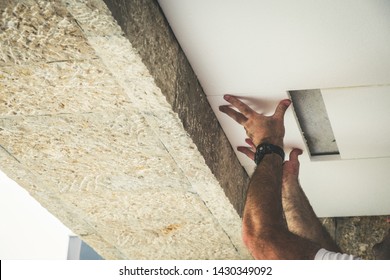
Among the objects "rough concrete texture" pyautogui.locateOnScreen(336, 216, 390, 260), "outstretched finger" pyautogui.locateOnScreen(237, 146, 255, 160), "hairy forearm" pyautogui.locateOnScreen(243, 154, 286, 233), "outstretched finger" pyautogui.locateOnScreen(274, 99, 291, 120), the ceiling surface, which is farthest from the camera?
"rough concrete texture" pyautogui.locateOnScreen(336, 216, 390, 260)

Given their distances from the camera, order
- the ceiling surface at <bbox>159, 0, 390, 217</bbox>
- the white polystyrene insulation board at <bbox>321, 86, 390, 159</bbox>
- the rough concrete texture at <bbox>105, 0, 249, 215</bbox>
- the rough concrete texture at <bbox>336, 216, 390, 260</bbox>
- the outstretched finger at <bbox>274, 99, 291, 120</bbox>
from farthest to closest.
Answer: the rough concrete texture at <bbox>336, 216, 390, 260</bbox>, the outstretched finger at <bbox>274, 99, 291, 120</bbox>, the white polystyrene insulation board at <bbox>321, 86, 390, 159</bbox>, the ceiling surface at <bbox>159, 0, 390, 217</bbox>, the rough concrete texture at <bbox>105, 0, 249, 215</bbox>

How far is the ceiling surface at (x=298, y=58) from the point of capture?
2.08 metres

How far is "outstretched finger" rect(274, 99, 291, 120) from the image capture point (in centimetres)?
261

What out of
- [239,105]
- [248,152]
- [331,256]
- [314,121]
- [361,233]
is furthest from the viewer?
[361,233]

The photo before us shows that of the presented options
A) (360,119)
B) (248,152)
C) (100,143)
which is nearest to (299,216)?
(248,152)

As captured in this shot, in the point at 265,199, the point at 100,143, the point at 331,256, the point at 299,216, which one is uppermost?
the point at 100,143

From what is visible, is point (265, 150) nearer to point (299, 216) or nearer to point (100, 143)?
point (299, 216)

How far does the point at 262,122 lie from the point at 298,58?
1.36 feet

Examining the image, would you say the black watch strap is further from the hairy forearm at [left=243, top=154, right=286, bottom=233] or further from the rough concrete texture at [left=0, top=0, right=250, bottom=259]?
the rough concrete texture at [left=0, top=0, right=250, bottom=259]

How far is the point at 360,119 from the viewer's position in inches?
106

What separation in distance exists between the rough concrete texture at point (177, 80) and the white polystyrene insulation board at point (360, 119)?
575 mm

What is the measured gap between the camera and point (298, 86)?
2498 millimetres

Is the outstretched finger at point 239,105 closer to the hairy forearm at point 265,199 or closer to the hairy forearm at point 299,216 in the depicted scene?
the hairy forearm at point 265,199

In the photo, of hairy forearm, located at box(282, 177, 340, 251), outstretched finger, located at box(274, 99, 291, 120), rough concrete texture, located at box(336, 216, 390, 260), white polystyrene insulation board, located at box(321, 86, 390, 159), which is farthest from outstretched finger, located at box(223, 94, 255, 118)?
rough concrete texture, located at box(336, 216, 390, 260)
